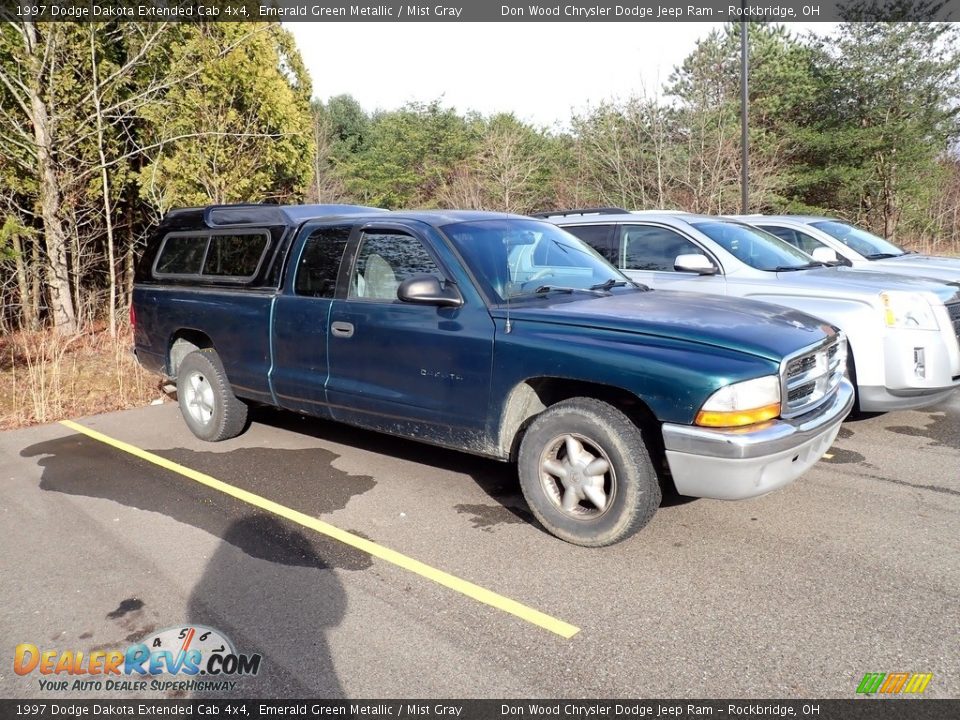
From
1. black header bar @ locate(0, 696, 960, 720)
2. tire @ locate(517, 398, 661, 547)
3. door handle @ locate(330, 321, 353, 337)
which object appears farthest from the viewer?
door handle @ locate(330, 321, 353, 337)

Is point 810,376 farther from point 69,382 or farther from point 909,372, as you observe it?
point 69,382

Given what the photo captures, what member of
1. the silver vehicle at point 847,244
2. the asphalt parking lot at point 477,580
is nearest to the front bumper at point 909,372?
the asphalt parking lot at point 477,580

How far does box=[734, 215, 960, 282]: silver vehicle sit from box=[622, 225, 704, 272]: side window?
214 cm

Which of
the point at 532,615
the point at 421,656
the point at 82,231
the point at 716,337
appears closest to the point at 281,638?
the point at 421,656

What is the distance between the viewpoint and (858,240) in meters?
9.45

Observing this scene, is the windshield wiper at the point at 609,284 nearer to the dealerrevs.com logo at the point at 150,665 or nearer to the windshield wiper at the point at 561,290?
the windshield wiper at the point at 561,290

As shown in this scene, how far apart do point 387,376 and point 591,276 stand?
4.92ft

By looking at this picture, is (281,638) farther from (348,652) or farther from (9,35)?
(9,35)

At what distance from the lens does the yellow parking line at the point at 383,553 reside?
3186 mm

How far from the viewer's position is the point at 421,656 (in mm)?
2918

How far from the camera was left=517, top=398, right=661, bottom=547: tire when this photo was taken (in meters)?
3.60

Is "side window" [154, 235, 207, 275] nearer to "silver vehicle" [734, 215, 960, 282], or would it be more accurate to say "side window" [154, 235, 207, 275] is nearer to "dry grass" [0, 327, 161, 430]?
"dry grass" [0, 327, 161, 430]

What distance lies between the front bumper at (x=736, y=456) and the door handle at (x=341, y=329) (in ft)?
7.27

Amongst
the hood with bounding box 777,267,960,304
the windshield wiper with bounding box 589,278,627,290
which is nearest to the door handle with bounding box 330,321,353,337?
the windshield wiper with bounding box 589,278,627,290
